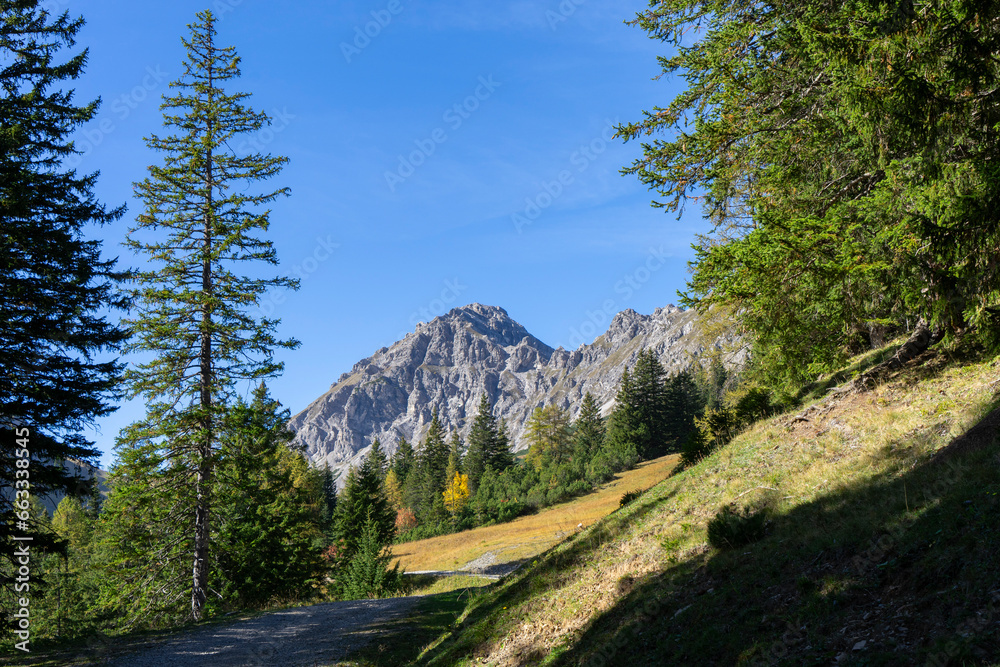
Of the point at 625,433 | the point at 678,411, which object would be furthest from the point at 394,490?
the point at 678,411

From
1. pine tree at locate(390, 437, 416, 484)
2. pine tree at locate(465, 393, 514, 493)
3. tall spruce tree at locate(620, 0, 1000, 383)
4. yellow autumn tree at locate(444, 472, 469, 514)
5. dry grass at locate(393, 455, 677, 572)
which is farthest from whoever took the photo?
pine tree at locate(390, 437, 416, 484)

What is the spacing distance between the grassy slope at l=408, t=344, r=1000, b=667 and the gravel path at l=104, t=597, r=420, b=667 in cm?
243

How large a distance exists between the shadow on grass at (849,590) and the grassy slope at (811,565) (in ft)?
0.06

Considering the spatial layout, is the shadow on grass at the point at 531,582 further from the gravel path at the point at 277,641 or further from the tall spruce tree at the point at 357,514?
the tall spruce tree at the point at 357,514

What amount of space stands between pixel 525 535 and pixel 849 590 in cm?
3395

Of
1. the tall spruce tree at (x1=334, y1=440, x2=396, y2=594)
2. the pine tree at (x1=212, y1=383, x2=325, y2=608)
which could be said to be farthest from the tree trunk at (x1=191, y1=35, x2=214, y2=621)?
the tall spruce tree at (x1=334, y1=440, x2=396, y2=594)

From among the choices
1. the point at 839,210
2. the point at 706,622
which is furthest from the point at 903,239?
the point at 706,622

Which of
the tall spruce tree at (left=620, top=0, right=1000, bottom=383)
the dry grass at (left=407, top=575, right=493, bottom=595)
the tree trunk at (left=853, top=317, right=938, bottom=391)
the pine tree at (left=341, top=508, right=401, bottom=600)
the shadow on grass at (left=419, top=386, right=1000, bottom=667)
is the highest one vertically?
the tall spruce tree at (left=620, top=0, right=1000, bottom=383)

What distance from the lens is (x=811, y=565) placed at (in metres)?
5.80

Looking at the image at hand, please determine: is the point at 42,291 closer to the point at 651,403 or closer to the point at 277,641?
the point at 277,641

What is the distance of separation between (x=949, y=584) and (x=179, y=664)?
1216cm

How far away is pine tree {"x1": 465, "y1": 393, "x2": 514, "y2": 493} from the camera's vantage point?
223 ft

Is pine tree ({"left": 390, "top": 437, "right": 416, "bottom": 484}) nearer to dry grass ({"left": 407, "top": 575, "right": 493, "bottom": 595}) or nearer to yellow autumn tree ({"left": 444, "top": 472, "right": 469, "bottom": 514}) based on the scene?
yellow autumn tree ({"left": 444, "top": 472, "right": 469, "bottom": 514})

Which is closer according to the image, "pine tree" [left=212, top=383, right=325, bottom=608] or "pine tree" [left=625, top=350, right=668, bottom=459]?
"pine tree" [left=212, top=383, right=325, bottom=608]
